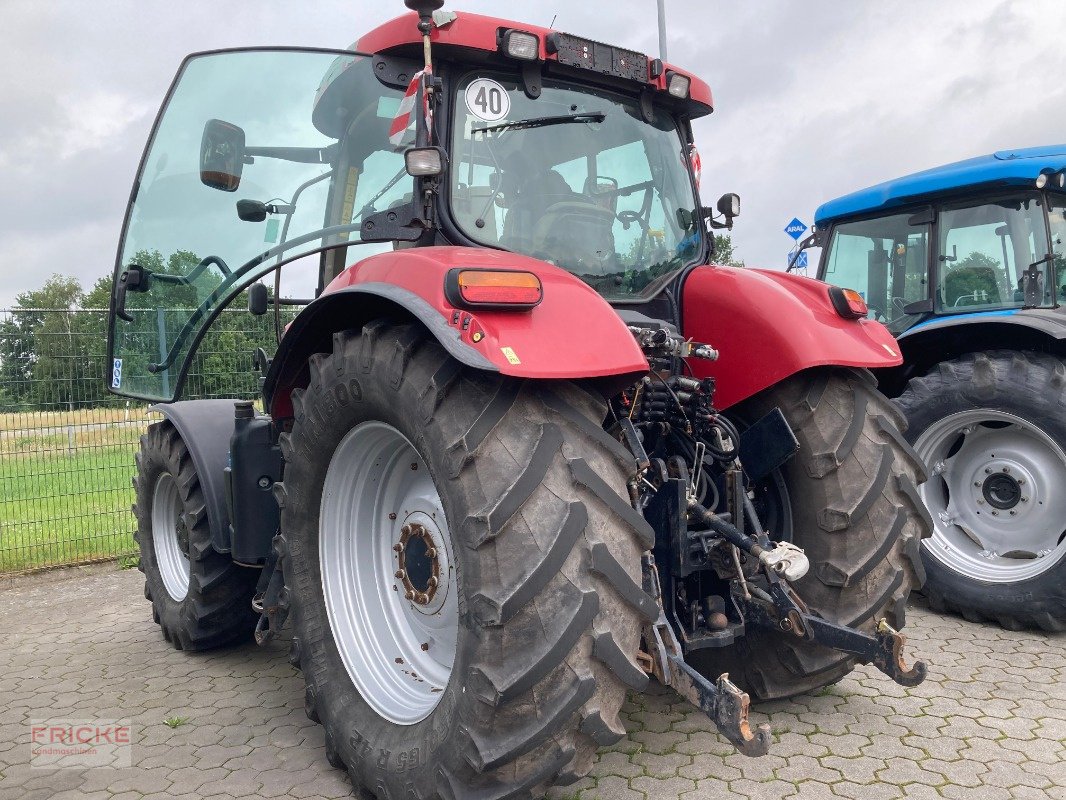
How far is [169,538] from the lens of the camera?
443 centimetres

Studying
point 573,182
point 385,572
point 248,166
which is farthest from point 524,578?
point 248,166

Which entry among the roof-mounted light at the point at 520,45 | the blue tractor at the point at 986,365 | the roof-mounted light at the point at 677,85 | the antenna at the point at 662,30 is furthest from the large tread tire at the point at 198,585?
the antenna at the point at 662,30

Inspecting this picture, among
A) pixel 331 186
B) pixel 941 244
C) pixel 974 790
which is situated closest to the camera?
pixel 974 790

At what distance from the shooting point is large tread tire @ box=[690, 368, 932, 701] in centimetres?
285

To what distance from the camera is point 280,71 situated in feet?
10.2

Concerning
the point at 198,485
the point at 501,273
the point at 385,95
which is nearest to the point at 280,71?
the point at 385,95

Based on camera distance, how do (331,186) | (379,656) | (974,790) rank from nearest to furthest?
(974,790)
(379,656)
(331,186)

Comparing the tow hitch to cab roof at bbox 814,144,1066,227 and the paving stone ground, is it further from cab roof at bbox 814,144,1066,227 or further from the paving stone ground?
cab roof at bbox 814,144,1066,227

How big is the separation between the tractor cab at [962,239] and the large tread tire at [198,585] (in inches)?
166

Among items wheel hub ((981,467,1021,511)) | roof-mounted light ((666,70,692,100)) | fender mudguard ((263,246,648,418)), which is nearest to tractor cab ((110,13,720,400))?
roof-mounted light ((666,70,692,100))

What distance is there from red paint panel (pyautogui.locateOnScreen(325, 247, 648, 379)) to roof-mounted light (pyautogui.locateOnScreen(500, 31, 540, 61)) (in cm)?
82

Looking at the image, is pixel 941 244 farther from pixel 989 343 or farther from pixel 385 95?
pixel 385 95

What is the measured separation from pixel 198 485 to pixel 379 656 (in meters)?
1.61

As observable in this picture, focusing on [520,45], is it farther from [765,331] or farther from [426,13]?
[765,331]
